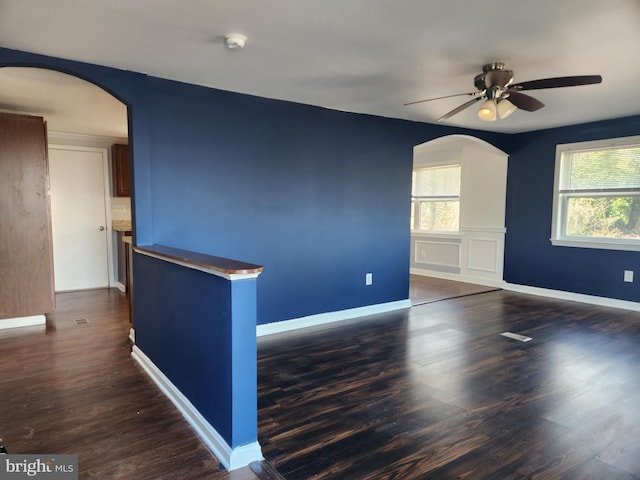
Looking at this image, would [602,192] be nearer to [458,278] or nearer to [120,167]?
[458,278]

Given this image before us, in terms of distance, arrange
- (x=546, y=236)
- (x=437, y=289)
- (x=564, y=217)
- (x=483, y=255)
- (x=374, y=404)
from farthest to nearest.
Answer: (x=483, y=255) < (x=437, y=289) < (x=546, y=236) < (x=564, y=217) < (x=374, y=404)

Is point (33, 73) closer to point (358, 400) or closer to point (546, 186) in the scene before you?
point (358, 400)

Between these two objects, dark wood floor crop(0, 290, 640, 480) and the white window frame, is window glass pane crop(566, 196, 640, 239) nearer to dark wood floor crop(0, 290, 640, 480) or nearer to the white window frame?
the white window frame

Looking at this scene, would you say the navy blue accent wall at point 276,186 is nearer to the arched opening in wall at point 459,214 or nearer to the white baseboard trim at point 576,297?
the arched opening in wall at point 459,214

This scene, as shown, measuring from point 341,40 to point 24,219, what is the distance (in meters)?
3.46

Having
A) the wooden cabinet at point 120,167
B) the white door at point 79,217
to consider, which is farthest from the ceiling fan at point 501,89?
the white door at point 79,217

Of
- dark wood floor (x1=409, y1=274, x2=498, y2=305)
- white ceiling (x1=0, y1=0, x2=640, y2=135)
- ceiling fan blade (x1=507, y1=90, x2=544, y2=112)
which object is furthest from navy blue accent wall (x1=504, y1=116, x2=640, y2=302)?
ceiling fan blade (x1=507, y1=90, x2=544, y2=112)

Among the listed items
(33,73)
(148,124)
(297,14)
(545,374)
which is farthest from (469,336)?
(33,73)

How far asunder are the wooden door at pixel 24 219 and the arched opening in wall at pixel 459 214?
14.1 feet

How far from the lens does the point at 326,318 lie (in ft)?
14.0

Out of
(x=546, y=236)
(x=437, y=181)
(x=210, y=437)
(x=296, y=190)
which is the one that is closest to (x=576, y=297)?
(x=546, y=236)

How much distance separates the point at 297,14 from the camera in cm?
211

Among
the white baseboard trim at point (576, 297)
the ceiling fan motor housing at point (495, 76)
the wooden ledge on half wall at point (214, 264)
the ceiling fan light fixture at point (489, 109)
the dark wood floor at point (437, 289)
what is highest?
the ceiling fan motor housing at point (495, 76)

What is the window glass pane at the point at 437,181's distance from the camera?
677 centimetres
